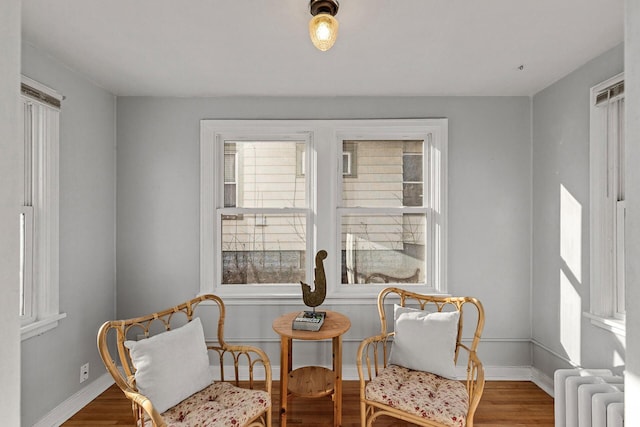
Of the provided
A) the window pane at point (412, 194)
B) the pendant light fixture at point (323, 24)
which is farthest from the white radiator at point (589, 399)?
the pendant light fixture at point (323, 24)

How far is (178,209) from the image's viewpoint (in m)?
3.10

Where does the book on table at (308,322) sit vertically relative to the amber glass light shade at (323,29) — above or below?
below

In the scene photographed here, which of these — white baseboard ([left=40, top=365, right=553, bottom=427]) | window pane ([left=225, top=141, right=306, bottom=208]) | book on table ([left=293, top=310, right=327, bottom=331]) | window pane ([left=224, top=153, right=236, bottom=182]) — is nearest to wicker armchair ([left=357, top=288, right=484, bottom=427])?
book on table ([left=293, top=310, right=327, bottom=331])

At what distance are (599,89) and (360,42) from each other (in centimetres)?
159

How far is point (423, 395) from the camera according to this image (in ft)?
6.85

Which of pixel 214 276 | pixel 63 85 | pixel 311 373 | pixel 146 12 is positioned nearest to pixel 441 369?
pixel 311 373

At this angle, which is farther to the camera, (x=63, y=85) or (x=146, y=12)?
(x=63, y=85)

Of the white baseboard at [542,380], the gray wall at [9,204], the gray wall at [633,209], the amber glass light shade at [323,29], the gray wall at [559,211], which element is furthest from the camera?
the white baseboard at [542,380]

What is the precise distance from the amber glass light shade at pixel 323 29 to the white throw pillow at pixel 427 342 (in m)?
1.81

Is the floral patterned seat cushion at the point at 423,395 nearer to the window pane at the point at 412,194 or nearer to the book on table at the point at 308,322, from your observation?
the book on table at the point at 308,322

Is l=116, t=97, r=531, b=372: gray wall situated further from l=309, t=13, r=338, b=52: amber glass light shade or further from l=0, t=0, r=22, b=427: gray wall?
l=0, t=0, r=22, b=427: gray wall

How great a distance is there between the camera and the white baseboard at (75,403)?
236cm

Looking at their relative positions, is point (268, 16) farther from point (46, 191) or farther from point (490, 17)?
point (46, 191)

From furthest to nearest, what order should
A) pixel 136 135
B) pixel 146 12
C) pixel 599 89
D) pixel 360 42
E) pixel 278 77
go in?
1. pixel 136 135
2. pixel 278 77
3. pixel 599 89
4. pixel 360 42
5. pixel 146 12
